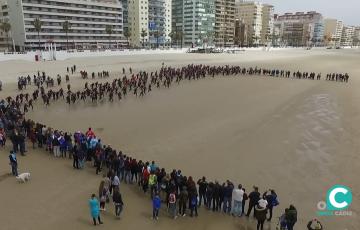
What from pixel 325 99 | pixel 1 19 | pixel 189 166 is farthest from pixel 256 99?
pixel 1 19

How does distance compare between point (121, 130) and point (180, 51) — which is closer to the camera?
point (121, 130)

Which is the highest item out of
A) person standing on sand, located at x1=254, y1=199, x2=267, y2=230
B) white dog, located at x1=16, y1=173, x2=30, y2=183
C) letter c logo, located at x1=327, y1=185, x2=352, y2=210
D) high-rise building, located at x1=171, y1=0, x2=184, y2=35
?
high-rise building, located at x1=171, y1=0, x2=184, y2=35

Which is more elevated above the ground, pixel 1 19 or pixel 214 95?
pixel 1 19

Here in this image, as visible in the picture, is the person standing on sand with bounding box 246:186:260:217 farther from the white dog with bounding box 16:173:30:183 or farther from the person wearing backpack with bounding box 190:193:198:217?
the white dog with bounding box 16:173:30:183

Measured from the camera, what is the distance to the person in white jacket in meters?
10.3

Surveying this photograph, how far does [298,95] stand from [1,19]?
9459 cm

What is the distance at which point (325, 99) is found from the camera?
3167 cm

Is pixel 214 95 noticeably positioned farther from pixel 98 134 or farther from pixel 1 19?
pixel 1 19

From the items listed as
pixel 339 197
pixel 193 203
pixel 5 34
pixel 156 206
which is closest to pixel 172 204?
pixel 156 206

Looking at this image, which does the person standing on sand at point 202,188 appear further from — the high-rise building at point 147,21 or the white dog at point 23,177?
the high-rise building at point 147,21

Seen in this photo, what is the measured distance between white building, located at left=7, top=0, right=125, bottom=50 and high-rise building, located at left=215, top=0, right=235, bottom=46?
7121 cm

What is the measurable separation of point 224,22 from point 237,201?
18117cm

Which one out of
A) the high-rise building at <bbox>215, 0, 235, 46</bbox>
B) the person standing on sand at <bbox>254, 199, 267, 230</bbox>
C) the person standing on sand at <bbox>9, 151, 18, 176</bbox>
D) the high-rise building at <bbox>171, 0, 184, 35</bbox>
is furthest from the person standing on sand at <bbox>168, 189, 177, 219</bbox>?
the high-rise building at <bbox>215, 0, 235, 46</bbox>

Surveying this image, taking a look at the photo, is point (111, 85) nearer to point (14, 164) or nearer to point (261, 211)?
point (14, 164)
